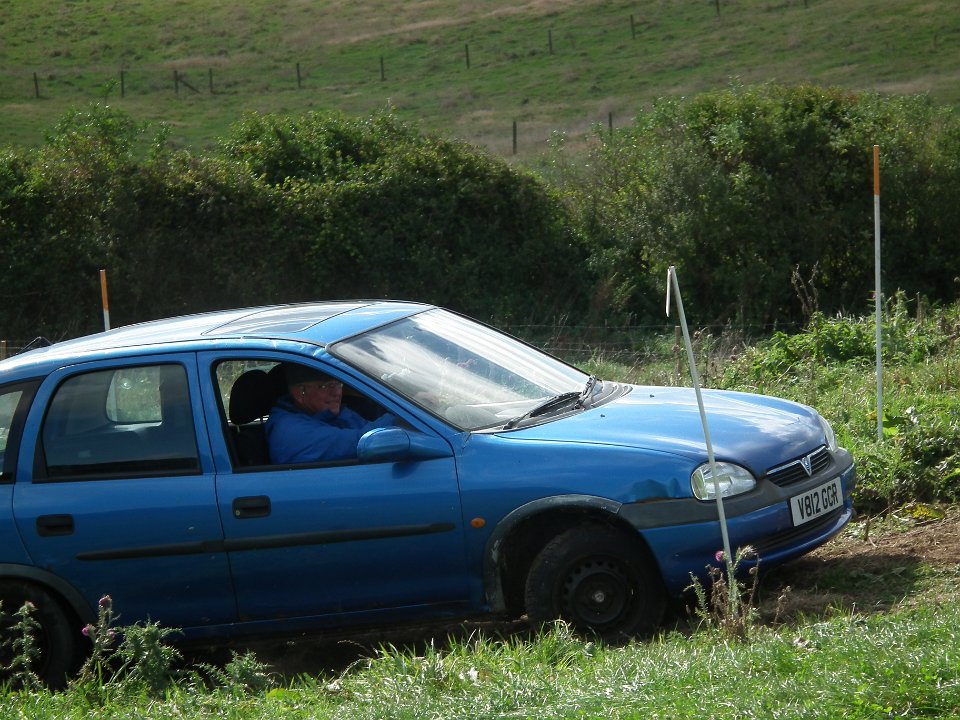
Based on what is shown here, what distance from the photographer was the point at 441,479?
5.60 meters

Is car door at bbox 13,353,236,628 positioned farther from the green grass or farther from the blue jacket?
the green grass

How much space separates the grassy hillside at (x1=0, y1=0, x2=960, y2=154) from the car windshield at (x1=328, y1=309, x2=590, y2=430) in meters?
33.1

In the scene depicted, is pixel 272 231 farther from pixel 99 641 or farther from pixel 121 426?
pixel 99 641

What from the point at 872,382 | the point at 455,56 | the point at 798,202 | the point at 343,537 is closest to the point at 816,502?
the point at 343,537

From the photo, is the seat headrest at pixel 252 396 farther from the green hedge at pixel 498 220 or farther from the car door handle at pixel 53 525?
the green hedge at pixel 498 220

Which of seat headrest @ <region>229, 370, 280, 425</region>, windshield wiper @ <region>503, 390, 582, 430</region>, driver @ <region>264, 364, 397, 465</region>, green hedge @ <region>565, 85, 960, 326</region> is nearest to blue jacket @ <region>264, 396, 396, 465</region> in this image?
driver @ <region>264, 364, 397, 465</region>

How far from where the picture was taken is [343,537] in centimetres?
564

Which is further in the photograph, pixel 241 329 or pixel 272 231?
pixel 272 231

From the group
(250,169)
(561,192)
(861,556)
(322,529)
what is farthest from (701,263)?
(322,529)

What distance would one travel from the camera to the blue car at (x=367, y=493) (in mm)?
5520

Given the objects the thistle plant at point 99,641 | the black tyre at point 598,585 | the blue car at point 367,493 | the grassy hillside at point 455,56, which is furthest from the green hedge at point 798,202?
the grassy hillside at point 455,56

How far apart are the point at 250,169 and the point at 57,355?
49.6 ft

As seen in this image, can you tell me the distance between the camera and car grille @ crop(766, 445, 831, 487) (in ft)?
18.7

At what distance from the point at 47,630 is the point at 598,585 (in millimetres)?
2644
